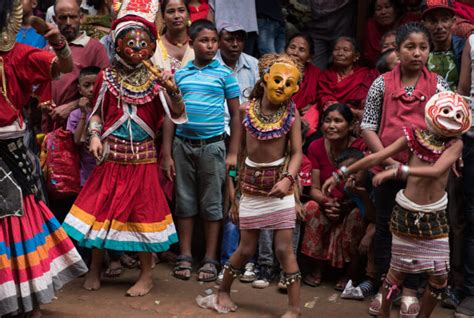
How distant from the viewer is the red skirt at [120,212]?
5941 millimetres

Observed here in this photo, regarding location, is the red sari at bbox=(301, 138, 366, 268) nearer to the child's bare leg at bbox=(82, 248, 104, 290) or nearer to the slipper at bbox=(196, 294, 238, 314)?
the slipper at bbox=(196, 294, 238, 314)

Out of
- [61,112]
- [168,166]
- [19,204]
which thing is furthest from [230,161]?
[19,204]

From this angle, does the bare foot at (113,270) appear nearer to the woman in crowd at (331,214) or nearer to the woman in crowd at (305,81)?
the woman in crowd at (331,214)

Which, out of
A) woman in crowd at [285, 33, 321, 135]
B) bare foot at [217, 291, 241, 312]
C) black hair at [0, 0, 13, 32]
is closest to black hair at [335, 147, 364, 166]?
woman in crowd at [285, 33, 321, 135]

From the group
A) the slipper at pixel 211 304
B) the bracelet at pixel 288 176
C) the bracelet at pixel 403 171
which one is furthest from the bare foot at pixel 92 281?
the bracelet at pixel 403 171

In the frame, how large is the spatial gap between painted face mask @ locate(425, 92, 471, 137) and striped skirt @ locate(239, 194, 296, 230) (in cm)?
117

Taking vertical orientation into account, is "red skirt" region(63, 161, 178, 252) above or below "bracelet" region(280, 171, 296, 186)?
below

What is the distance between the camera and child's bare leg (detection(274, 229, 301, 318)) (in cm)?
549

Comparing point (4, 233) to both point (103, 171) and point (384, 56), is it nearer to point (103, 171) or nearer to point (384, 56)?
point (103, 171)

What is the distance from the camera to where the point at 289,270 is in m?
5.50

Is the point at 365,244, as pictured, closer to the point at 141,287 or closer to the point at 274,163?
the point at 274,163

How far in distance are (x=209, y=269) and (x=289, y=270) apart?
1158mm

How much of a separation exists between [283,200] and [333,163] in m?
1.06

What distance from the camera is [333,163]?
6.46m
